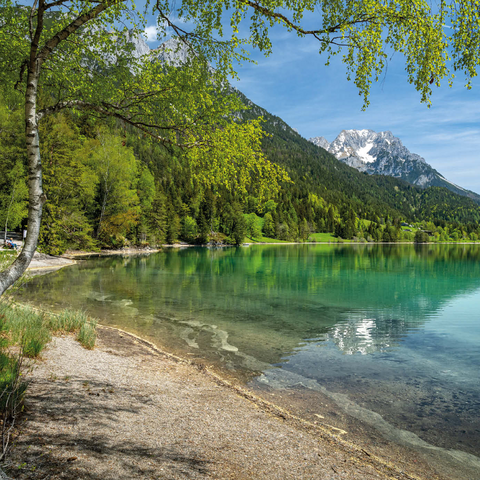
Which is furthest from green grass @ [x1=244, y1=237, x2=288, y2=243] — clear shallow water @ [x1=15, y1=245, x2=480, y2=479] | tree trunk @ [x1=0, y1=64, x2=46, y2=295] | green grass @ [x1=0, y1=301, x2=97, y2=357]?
tree trunk @ [x1=0, y1=64, x2=46, y2=295]

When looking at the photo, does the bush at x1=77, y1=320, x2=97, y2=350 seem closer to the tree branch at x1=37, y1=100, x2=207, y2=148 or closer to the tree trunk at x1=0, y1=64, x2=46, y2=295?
the tree trunk at x1=0, y1=64, x2=46, y2=295

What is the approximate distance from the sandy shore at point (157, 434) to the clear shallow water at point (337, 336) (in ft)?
7.50

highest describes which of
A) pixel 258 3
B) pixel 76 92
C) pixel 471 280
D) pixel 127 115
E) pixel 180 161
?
pixel 258 3

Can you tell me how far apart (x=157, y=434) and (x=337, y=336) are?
41.2 ft

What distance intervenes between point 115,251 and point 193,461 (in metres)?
67.2

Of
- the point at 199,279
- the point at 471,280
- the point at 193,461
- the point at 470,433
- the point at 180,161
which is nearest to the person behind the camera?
the point at 193,461

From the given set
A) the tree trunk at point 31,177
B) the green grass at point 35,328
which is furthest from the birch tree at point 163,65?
the green grass at point 35,328

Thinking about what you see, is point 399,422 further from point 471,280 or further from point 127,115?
point 471,280

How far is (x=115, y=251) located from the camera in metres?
67.8

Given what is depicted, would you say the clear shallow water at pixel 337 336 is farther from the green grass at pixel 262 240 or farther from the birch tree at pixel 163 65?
the green grass at pixel 262 240

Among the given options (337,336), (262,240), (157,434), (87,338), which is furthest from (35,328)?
(262,240)

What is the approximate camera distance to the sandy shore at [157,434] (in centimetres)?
482

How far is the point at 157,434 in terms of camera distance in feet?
20.0

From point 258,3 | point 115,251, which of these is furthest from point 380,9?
point 115,251
